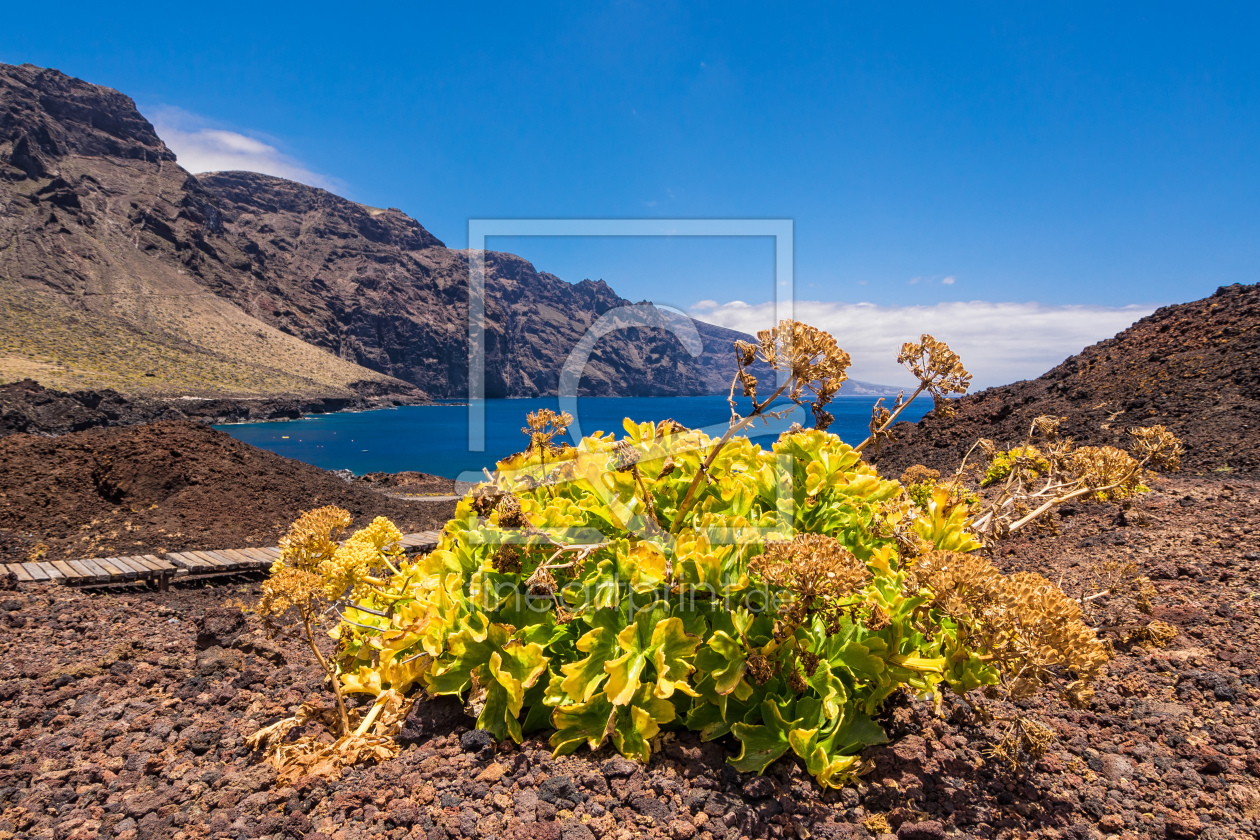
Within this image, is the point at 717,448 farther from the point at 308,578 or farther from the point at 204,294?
the point at 204,294

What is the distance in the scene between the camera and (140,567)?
566 centimetres

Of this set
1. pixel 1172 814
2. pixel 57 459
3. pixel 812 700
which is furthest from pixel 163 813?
pixel 57 459

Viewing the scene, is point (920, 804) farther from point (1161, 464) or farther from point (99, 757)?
point (99, 757)

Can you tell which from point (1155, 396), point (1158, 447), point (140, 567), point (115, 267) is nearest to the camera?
point (1158, 447)

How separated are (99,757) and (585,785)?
211 centimetres

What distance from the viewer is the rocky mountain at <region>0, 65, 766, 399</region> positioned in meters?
64.2

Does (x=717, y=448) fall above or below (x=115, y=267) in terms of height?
below

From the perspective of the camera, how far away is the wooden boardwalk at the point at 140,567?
17.2 ft

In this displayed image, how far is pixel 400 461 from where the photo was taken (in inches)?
1795

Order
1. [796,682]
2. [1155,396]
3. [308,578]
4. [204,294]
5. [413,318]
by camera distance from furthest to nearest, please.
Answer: [413,318]
[204,294]
[1155,396]
[308,578]
[796,682]

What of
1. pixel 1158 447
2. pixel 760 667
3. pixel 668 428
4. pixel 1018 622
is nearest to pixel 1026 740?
pixel 1018 622

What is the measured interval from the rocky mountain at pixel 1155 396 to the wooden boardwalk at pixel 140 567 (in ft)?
28.5

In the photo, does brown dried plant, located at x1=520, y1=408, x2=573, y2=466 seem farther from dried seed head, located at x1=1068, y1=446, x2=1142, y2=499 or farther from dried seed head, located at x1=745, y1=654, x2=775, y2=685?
dried seed head, located at x1=1068, y1=446, x2=1142, y2=499

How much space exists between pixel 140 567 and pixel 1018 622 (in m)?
7.02
